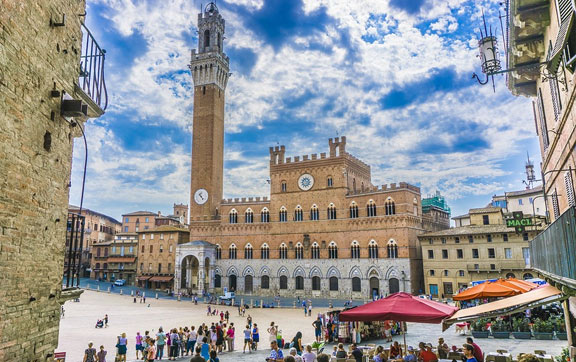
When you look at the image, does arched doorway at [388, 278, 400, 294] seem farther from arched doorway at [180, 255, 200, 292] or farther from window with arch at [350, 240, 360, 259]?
arched doorway at [180, 255, 200, 292]

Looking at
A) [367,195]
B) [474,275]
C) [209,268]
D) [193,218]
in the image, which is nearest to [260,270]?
[209,268]

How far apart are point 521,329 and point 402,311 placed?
10.0 metres

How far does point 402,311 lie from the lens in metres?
9.50

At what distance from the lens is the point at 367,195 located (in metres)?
42.3

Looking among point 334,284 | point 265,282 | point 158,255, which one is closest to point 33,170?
point 334,284

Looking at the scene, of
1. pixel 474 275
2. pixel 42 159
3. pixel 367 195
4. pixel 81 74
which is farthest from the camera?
pixel 367 195

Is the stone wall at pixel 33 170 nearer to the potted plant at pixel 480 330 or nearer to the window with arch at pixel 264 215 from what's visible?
the potted plant at pixel 480 330

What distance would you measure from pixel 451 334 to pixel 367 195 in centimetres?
2473

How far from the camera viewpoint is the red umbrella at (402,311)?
30.1ft

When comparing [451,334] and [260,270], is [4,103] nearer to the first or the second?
[451,334]

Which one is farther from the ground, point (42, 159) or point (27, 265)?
point (42, 159)

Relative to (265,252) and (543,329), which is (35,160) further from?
(265,252)

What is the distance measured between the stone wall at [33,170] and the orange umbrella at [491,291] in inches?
476

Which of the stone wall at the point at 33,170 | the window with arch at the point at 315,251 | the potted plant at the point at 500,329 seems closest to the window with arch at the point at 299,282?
the window with arch at the point at 315,251
